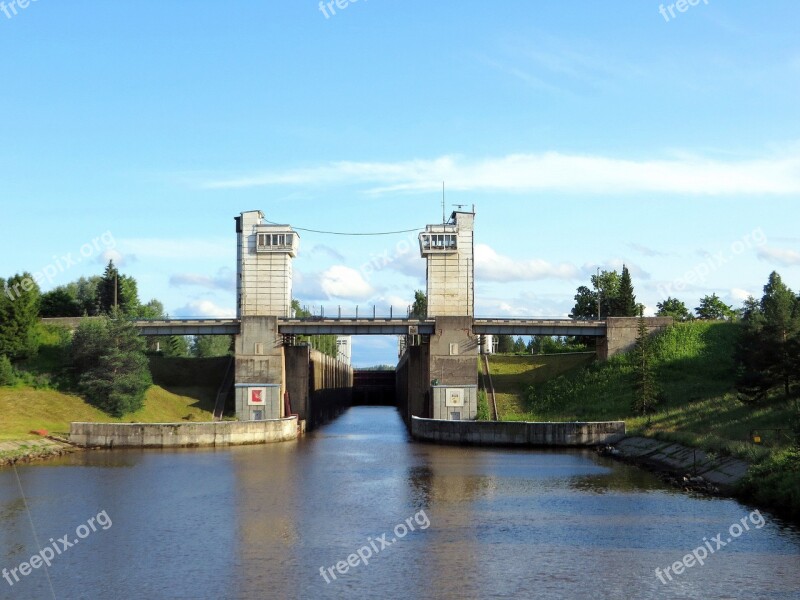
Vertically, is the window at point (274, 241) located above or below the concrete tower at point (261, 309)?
above

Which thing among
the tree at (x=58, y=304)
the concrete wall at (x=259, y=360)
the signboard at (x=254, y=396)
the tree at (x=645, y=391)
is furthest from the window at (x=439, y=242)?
the tree at (x=58, y=304)

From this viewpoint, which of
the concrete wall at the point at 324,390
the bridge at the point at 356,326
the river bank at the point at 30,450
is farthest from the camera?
the concrete wall at the point at 324,390

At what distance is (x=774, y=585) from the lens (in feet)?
104

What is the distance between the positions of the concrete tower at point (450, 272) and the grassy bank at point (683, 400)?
45.8 feet

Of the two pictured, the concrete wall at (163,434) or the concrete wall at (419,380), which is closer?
the concrete wall at (163,434)

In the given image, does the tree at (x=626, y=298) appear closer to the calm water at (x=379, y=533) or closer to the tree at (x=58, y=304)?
the calm water at (x=379, y=533)

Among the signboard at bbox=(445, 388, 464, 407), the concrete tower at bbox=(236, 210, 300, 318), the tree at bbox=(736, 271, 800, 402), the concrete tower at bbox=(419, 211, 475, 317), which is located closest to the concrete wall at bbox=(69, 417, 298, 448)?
the concrete tower at bbox=(236, 210, 300, 318)

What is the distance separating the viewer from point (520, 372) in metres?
114

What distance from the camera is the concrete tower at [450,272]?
10388cm

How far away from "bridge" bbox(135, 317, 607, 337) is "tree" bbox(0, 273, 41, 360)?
12109 millimetres

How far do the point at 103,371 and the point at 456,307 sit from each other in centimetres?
4054

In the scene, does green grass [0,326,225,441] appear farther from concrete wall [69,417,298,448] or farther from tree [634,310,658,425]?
tree [634,310,658,425]

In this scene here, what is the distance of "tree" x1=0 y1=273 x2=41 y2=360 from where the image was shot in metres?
98.6

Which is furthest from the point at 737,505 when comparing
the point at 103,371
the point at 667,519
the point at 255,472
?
the point at 103,371
